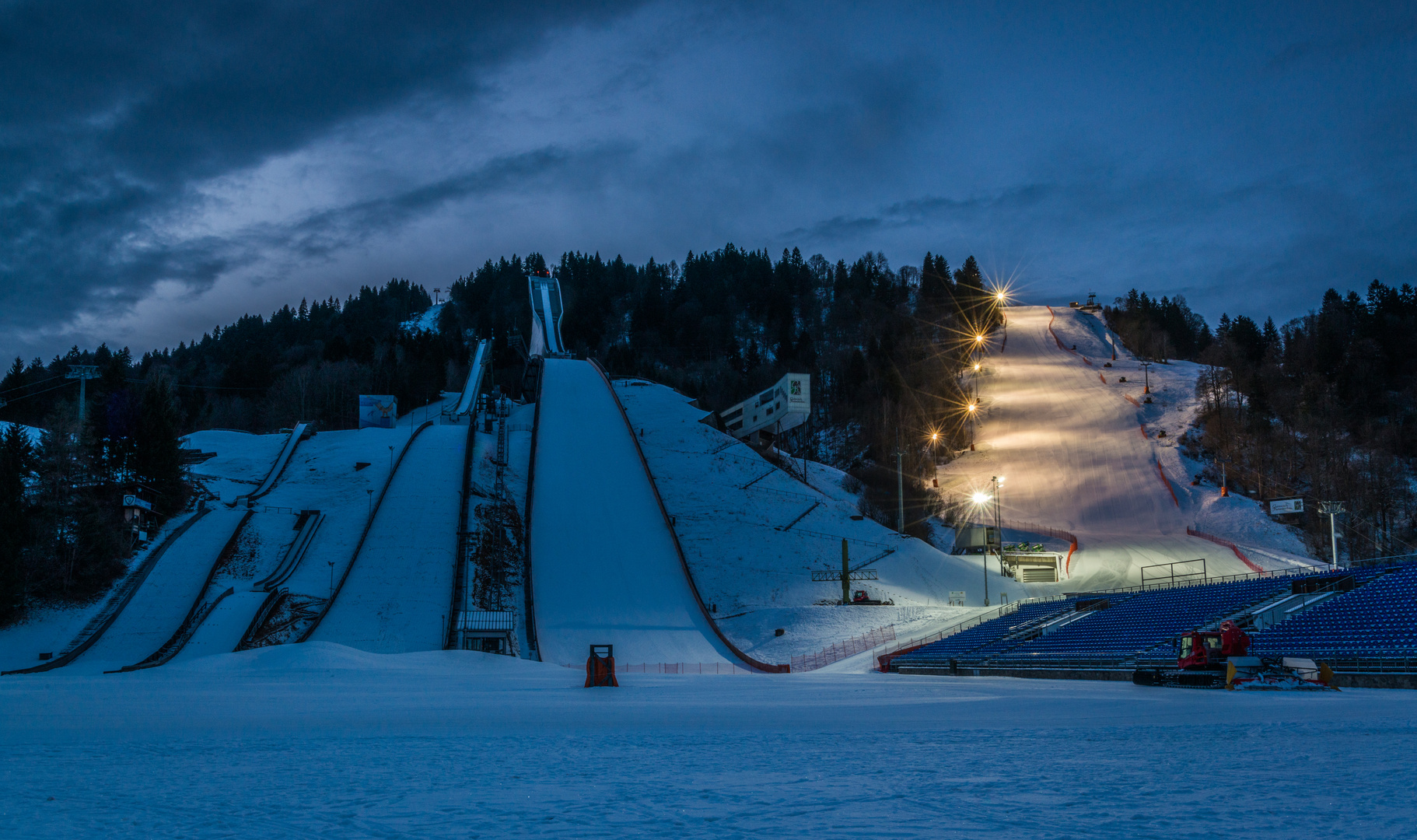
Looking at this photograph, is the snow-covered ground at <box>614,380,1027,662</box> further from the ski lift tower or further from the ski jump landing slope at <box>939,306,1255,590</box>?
the ski jump landing slope at <box>939,306,1255,590</box>

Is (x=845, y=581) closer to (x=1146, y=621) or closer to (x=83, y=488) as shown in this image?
(x=1146, y=621)

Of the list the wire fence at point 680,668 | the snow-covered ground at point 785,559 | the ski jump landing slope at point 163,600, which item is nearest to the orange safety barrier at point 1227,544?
the snow-covered ground at point 785,559

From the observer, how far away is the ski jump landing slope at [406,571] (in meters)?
23.8

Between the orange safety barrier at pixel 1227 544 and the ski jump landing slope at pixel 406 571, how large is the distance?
29126mm

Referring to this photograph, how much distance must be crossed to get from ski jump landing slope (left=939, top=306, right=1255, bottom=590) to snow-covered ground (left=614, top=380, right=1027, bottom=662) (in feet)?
20.8

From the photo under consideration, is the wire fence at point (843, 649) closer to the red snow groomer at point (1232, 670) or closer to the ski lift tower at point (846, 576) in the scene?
the ski lift tower at point (846, 576)

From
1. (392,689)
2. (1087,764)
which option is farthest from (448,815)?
(392,689)

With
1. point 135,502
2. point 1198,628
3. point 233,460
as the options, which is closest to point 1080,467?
point 1198,628

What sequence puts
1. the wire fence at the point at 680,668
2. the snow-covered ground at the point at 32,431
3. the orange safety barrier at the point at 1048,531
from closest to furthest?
the wire fence at the point at 680,668 → the orange safety barrier at the point at 1048,531 → the snow-covered ground at the point at 32,431

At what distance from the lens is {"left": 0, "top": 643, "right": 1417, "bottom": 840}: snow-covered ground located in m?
4.20

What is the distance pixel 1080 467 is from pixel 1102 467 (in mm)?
1172

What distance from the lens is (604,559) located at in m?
30.7

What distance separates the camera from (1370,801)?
15.1 feet

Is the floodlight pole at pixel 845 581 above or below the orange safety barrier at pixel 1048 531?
below
